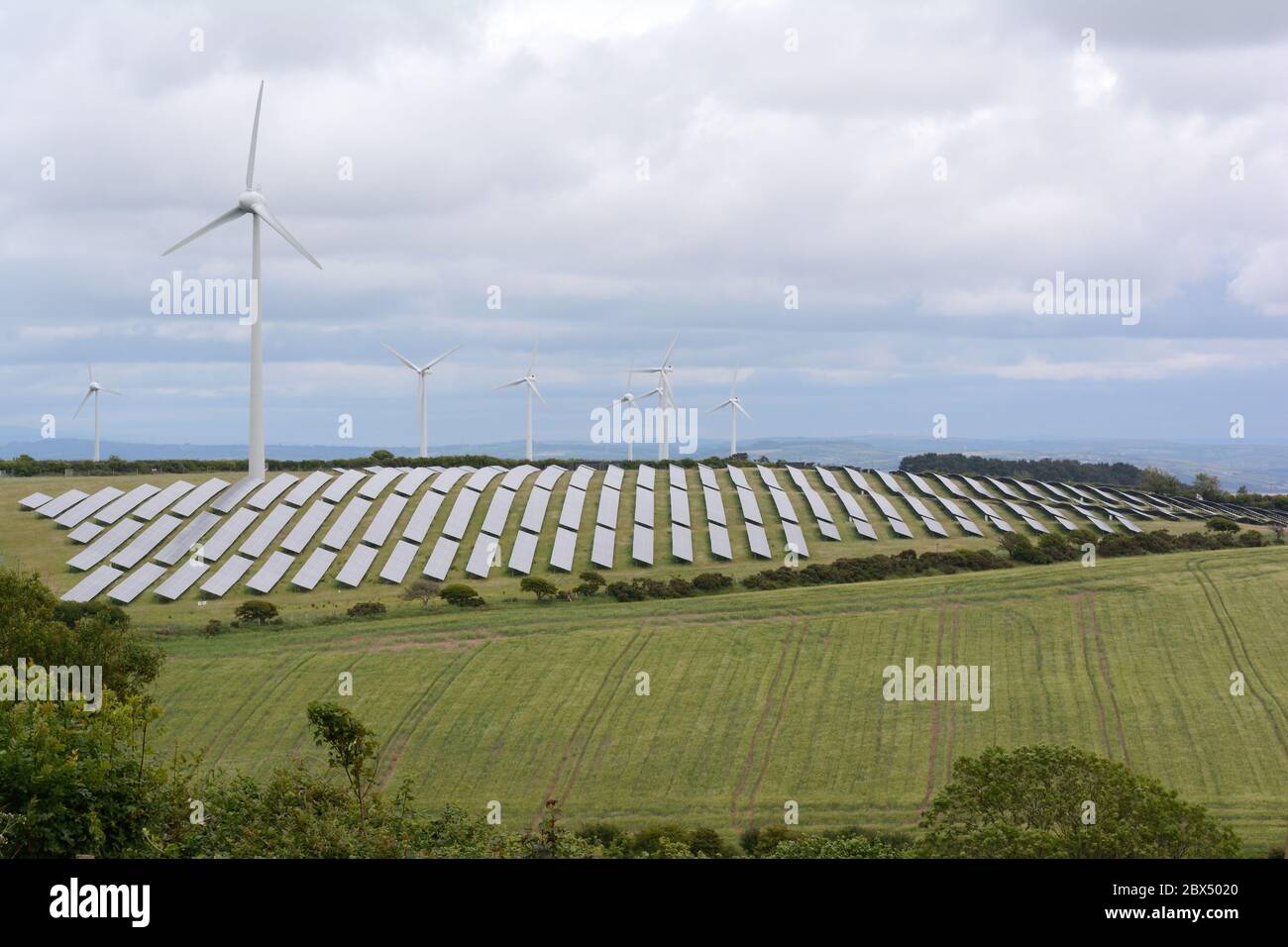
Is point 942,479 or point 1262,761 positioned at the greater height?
point 942,479

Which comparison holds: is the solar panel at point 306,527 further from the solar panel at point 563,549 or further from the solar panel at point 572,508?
the solar panel at point 572,508

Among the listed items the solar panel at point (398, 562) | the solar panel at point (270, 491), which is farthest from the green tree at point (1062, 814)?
the solar panel at point (270, 491)

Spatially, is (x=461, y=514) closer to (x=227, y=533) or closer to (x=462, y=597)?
(x=227, y=533)

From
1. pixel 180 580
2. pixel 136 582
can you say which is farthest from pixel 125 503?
pixel 180 580

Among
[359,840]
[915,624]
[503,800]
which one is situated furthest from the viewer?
[915,624]

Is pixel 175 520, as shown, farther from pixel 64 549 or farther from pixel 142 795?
pixel 142 795
